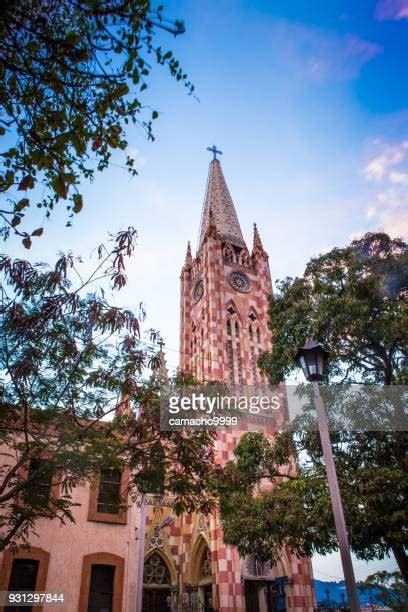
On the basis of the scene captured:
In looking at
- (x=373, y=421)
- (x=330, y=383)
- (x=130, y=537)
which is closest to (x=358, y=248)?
(x=330, y=383)

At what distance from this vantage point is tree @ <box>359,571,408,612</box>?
363 inches

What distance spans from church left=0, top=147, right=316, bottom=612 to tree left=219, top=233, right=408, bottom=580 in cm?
383

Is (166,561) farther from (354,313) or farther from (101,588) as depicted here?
(354,313)

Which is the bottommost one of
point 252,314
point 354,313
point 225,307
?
point 354,313

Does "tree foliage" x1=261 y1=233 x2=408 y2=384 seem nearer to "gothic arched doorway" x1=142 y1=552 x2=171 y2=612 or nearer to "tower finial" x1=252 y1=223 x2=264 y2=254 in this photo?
"gothic arched doorway" x1=142 y1=552 x2=171 y2=612

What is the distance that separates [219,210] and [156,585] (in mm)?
28433

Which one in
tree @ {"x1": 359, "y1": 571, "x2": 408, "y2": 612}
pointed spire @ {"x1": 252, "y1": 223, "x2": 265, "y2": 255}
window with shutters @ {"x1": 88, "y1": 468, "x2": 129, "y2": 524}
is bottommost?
tree @ {"x1": 359, "y1": 571, "x2": 408, "y2": 612}

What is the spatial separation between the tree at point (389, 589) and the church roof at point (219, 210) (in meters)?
26.8

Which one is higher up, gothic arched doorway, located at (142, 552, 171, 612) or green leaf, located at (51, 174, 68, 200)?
green leaf, located at (51, 174, 68, 200)

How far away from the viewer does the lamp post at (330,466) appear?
546 centimetres

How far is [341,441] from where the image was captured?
36.7 ft

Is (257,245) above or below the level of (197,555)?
above

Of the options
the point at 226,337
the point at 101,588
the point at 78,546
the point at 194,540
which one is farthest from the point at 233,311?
the point at 101,588

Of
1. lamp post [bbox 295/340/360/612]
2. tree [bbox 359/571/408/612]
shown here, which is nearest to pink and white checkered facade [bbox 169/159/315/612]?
tree [bbox 359/571/408/612]
